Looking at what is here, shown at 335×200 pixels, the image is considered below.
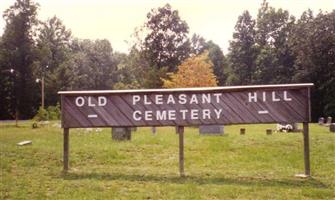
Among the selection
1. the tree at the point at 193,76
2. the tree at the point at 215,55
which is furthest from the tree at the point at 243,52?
the tree at the point at 193,76

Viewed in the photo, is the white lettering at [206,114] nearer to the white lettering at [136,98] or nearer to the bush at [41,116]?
the white lettering at [136,98]

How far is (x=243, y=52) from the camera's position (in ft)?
236

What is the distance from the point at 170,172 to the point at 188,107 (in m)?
1.81

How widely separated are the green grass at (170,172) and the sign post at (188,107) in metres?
0.89

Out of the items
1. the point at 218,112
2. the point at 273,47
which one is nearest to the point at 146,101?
the point at 218,112

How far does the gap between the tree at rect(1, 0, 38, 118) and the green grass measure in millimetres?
37246

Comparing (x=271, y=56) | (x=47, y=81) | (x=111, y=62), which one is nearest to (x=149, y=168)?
(x=47, y=81)

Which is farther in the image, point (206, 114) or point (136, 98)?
point (136, 98)

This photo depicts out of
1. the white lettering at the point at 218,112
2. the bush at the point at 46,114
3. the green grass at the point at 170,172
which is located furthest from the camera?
the bush at the point at 46,114

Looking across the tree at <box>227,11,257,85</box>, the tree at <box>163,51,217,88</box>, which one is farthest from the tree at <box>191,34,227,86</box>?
the tree at <box>163,51,217,88</box>

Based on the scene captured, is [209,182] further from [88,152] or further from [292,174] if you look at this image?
[88,152]

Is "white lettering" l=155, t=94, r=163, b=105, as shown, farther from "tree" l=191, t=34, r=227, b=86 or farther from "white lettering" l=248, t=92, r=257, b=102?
"tree" l=191, t=34, r=227, b=86

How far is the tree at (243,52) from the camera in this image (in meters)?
71.4

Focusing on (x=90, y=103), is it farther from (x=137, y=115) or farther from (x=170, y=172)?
(x=170, y=172)
